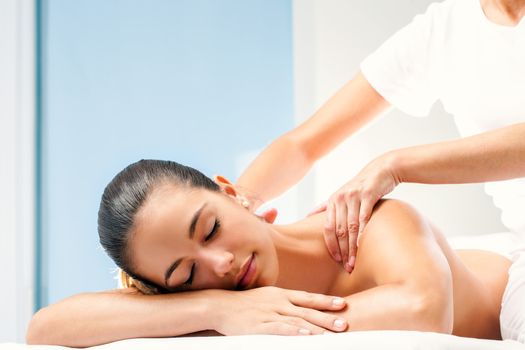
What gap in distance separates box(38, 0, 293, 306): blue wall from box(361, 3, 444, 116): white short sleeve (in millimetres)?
1222

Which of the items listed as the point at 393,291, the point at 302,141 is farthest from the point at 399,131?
the point at 393,291

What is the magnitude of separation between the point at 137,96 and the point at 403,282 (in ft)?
8.01

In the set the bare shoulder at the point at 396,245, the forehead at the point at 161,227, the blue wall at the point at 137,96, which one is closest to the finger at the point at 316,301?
the bare shoulder at the point at 396,245

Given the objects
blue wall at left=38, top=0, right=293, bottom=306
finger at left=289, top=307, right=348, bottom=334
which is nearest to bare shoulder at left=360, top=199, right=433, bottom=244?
finger at left=289, top=307, right=348, bottom=334

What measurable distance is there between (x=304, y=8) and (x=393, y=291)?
197 centimetres

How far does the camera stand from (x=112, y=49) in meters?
3.46

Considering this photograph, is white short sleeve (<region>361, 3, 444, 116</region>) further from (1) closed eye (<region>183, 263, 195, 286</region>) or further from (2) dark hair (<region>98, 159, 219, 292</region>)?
(1) closed eye (<region>183, 263, 195, 286</region>)

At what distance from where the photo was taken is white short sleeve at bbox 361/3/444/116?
6.12 ft

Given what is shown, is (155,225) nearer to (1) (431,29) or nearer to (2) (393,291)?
(2) (393,291)

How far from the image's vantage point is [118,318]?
126 centimetres

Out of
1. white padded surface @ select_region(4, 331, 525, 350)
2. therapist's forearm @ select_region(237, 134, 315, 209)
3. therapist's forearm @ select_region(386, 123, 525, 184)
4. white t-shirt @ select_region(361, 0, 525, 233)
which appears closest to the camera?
white padded surface @ select_region(4, 331, 525, 350)

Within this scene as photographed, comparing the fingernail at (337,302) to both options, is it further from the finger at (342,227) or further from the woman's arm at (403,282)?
the finger at (342,227)

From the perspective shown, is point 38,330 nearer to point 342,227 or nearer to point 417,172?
point 342,227

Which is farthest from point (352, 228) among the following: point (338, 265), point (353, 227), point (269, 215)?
point (269, 215)
